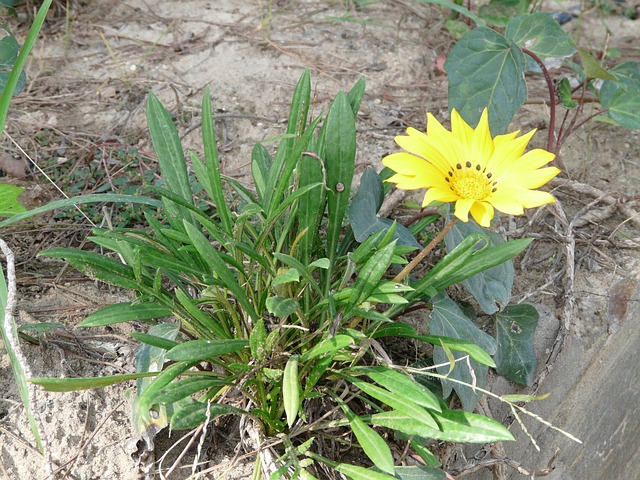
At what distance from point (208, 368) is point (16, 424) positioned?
428 millimetres

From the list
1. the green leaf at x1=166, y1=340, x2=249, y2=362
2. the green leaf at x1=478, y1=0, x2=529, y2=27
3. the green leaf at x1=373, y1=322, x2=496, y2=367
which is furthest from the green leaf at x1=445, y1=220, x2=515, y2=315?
the green leaf at x1=478, y1=0, x2=529, y2=27

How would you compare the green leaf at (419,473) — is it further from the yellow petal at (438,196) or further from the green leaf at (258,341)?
the yellow petal at (438,196)

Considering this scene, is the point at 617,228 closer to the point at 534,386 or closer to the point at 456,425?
the point at 534,386

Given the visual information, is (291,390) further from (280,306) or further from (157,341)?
(157,341)

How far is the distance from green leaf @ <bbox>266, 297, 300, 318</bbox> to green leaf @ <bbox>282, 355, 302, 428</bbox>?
0.12 meters

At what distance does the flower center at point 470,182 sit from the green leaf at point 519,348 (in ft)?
1.71

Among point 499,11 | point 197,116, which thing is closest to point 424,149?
point 197,116

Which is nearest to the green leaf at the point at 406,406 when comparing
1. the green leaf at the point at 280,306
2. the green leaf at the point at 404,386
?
the green leaf at the point at 404,386

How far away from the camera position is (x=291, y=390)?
128 cm

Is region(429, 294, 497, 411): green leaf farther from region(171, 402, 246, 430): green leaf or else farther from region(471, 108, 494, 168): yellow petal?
region(171, 402, 246, 430): green leaf

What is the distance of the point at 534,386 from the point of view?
178 cm

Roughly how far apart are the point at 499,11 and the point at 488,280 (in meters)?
1.43

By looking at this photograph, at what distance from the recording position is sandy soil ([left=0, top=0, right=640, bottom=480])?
5.02 ft

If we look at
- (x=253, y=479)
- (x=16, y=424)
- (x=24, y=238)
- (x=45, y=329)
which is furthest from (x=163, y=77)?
(x=253, y=479)
